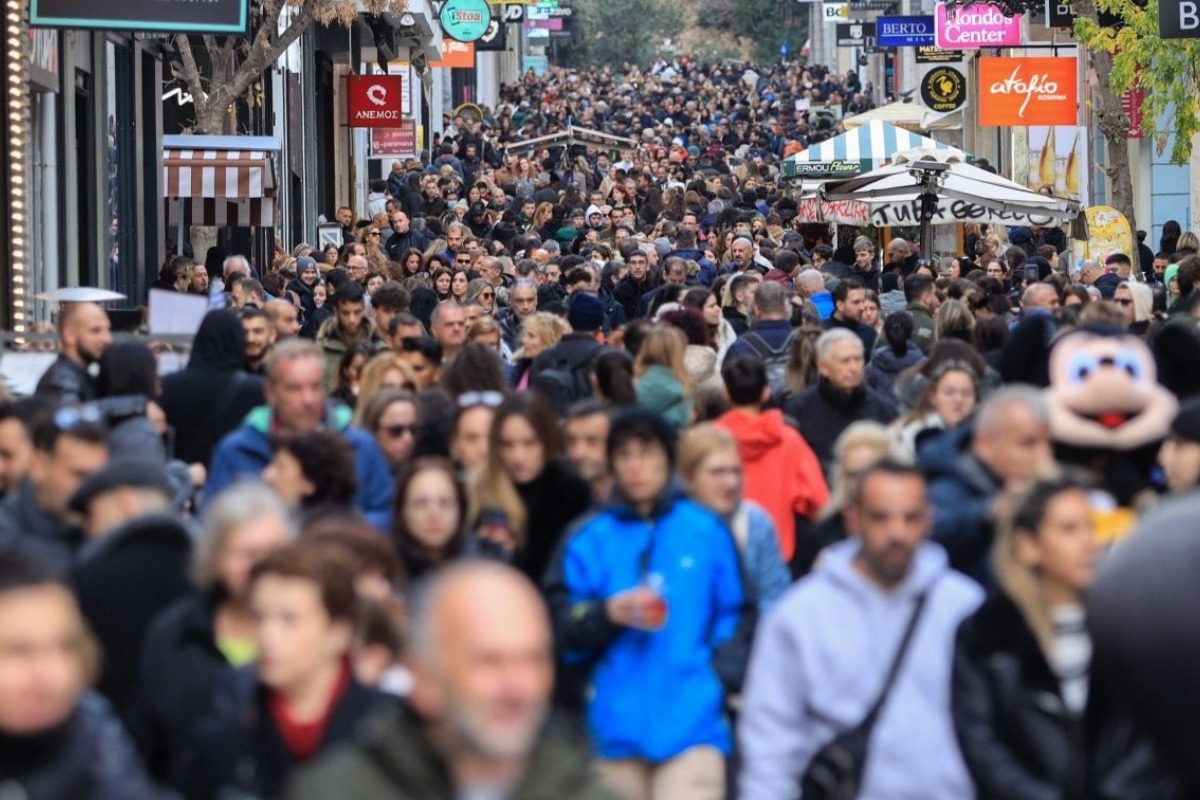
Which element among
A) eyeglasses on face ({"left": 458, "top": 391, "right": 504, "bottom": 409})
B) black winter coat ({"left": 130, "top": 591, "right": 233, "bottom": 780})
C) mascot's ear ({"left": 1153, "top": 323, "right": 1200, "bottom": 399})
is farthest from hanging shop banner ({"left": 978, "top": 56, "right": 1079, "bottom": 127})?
black winter coat ({"left": 130, "top": 591, "right": 233, "bottom": 780})

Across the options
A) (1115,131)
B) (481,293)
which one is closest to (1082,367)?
(481,293)

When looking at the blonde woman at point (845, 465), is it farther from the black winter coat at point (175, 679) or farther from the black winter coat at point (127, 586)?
the black winter coat at point (175, 679)

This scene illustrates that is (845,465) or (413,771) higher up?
(845,465)

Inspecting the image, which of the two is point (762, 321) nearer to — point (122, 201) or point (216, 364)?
point (216, 364)

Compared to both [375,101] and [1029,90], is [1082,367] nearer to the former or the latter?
[1029,90]

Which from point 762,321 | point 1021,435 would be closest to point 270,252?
point 762,321

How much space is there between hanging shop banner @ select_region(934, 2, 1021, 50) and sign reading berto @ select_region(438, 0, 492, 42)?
13.2 m

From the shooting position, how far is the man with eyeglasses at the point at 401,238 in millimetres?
24078

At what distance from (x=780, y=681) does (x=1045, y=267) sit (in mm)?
14029

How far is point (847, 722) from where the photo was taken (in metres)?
5.80

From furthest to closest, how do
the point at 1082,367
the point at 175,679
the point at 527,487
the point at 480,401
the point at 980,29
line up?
the point at 980,29 < the point at 480,401 < the point at 527,487 < the point at 1082,367 < the point at 175,679

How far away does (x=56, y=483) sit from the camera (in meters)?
6.98

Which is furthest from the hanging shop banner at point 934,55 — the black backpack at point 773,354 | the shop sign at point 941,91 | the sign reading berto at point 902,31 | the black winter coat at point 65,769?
the black winter coat at point 65,769

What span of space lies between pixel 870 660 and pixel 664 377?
4.55 metres
